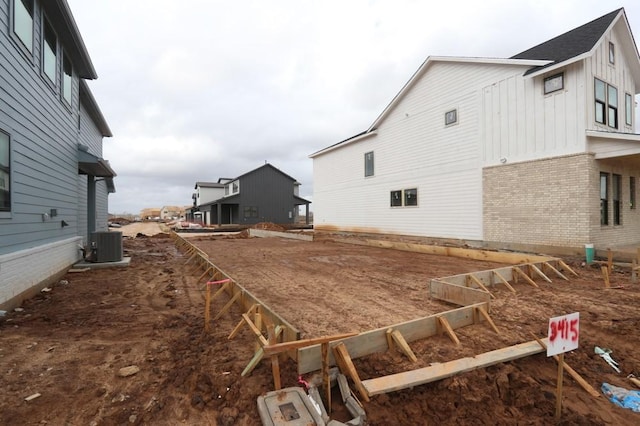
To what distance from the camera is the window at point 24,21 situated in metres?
6.39

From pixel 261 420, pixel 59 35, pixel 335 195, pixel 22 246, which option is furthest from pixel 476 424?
pixel 335 195

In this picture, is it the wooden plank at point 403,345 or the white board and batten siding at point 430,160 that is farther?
the white board and batten siding at point 430,160

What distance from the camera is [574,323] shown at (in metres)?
3.05

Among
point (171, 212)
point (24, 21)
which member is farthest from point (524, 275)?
point (171, 212)

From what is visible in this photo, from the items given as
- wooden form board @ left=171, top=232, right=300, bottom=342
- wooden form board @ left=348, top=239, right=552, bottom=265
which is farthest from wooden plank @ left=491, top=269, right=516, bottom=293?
wooden form board @ left=171, top=232, right=300, bottom=342

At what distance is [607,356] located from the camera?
396 cm

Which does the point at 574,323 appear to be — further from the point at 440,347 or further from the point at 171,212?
the point at 171,212

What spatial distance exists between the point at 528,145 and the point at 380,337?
443 inches

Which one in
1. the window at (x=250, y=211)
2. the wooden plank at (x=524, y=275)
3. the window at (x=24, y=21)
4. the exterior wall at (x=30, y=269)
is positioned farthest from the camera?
the window at (x=250, y=211)

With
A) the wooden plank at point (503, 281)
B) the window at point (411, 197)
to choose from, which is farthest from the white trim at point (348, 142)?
the wooden plank at point (503, 281)

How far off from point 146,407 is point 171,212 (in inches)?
4125

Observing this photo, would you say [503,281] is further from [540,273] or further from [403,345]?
[403,345]

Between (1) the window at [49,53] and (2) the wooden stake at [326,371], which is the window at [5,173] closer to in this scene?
(1) the window at [49,53]

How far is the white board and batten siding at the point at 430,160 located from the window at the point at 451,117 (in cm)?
16
